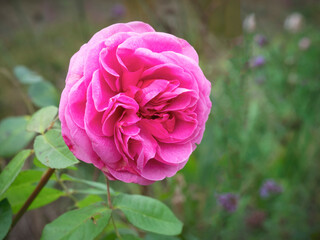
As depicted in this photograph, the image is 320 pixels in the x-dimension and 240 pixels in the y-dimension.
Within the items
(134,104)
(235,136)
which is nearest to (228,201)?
(235,136)

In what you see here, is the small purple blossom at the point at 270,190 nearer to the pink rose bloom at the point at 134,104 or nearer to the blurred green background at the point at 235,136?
the blurred green background at the point at 235,136

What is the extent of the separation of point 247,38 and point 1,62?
178cm

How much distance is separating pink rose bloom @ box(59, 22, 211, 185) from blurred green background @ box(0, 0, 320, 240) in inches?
15.2

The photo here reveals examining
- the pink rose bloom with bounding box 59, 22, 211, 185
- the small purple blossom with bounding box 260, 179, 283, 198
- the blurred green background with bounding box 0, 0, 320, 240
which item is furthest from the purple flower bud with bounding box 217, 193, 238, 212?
the pink rose bloom with bounding box 59, 22, 211, 185

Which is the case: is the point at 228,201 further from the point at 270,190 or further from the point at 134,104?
the point at 134,104

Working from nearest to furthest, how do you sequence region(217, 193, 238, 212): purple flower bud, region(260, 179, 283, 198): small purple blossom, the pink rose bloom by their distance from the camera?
the pink rose bloom → region(217, 193, 238, 212): purple flower bud → region(260, 179, 283, 198): small purple blossom

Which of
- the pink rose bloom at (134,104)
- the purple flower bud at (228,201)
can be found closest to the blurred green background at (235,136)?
the purple flower bud at (228,201)

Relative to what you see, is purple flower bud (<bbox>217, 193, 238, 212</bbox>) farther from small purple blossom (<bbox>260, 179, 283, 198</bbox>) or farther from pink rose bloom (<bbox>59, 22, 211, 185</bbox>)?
pink rose bloom (<bbox>59, 22, 211, 185</bbox>)

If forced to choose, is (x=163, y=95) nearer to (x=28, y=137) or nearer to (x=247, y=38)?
(x=28, y=137)

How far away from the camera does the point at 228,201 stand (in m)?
0.94

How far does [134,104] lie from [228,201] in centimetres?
72

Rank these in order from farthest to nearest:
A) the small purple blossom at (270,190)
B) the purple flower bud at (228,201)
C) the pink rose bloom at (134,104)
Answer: the small purple blossom at (270,190)
the purple flower bud at (228,201)
the pink rose bloom at (134,104)

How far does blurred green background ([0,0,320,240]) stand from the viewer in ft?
3.21

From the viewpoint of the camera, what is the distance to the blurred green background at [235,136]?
3.21ft
